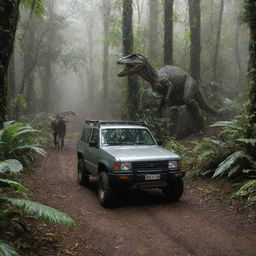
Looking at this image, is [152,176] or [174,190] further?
[174,190]

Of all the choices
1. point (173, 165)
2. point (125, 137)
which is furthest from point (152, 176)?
point (125, 137)

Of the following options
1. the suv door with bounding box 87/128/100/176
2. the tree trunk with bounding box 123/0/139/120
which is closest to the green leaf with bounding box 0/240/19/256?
the suv door with bounding box 87/128/100/176

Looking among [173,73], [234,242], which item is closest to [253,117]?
[234,242]

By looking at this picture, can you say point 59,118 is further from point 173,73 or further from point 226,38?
point 226,38

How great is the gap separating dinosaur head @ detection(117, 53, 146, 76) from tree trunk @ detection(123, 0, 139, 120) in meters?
2.60

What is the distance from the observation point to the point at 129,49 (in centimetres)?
1443

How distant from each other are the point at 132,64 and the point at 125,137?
14.9ft

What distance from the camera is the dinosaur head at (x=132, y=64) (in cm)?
1140

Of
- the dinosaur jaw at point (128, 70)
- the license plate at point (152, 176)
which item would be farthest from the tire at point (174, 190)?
→ the dinosaur jaw at point (128, 70)

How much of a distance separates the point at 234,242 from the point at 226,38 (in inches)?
1005

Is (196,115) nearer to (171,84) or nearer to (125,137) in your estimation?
(171,84)

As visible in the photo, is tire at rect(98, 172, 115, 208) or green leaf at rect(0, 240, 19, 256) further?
tire at rect(98, 172, 115, 208)

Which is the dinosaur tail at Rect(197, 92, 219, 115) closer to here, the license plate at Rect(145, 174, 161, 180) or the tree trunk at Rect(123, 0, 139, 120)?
the tree trunk at Rect(123, 0, 139, 120)

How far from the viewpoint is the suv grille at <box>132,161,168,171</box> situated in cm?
638
